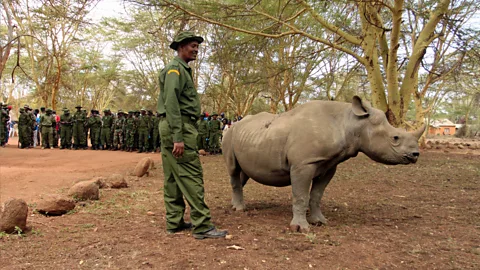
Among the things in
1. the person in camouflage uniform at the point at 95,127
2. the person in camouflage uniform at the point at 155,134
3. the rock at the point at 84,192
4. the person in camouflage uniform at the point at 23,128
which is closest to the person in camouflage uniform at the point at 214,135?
the person in camouflage uniform at the point at 155,134

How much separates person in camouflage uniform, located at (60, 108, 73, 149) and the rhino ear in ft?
47.6

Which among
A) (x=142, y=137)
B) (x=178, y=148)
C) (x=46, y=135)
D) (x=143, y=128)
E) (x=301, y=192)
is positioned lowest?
(x=301, y=192)

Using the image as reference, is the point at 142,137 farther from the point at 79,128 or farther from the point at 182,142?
the point at 182,142

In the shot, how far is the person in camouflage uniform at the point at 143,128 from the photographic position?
1495 cm

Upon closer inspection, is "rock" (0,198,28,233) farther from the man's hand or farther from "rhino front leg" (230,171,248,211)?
"rhino front leg" (230,171,248,211)

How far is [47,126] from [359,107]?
49.0 feet

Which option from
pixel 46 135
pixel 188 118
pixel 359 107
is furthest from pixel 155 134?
pixel 359 107

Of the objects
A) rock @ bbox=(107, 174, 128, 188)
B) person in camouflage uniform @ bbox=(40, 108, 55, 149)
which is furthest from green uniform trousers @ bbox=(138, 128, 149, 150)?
rock @ bbox=(107, 174, 128, 188)

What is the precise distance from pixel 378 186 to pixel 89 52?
28377mm

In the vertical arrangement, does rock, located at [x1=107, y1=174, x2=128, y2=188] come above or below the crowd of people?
below

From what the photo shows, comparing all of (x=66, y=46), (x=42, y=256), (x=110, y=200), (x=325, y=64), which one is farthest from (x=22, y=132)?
(x=325, y=64)

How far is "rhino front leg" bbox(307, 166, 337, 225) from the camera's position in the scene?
4.44 metres

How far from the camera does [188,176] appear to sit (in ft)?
12.6

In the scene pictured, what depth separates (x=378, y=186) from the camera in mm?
7277
